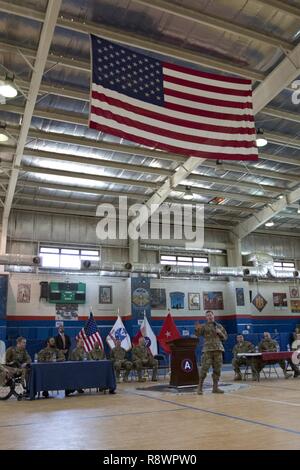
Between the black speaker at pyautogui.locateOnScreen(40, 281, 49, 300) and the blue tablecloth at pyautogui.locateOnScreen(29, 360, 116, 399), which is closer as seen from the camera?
the blue tablecloth at pyautogui.locateOnScreen(29, 360, 116, 399)

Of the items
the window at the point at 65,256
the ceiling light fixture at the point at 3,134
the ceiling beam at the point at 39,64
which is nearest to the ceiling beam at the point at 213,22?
the ceiling beam at the point at 39,64

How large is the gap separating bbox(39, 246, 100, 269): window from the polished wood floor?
9.31m

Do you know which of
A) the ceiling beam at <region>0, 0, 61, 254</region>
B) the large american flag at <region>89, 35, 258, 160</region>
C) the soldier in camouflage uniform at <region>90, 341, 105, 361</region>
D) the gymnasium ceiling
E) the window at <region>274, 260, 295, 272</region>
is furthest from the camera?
the window at <region>274, 260, 295, 272</region>

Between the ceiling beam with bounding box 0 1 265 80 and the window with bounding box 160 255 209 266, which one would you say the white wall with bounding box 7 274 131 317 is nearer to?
the window with bounding box 160 255 209 266

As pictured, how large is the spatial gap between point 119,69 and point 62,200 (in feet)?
34.3

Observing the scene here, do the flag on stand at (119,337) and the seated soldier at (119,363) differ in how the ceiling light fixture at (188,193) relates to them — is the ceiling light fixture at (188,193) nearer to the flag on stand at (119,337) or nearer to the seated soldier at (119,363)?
the flag on stand at (119,337)

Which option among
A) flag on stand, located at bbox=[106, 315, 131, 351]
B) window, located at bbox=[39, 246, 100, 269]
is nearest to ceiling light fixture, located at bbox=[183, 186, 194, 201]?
window, located at bbox=[39, 246, 100, 269]

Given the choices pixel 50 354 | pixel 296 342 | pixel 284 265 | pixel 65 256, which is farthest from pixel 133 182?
pixel 284 265

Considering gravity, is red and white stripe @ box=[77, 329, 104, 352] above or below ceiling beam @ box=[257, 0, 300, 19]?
below

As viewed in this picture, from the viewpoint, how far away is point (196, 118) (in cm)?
740

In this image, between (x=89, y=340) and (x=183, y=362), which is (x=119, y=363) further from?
(x=183, y=362)

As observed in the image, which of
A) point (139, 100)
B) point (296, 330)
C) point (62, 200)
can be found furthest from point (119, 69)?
point (296, 330)

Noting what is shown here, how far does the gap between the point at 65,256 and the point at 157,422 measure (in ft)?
42.2

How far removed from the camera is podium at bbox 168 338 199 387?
930cm
